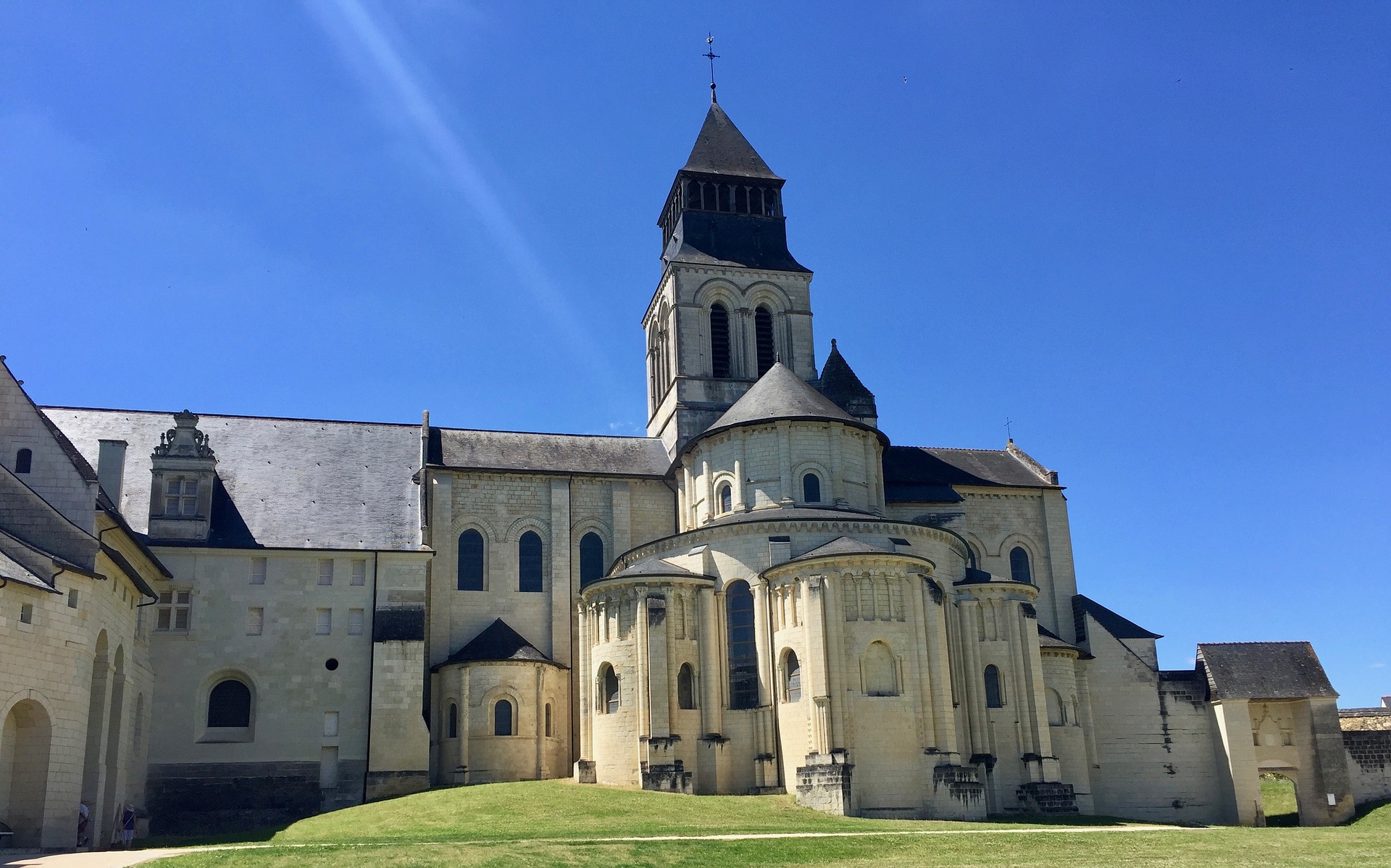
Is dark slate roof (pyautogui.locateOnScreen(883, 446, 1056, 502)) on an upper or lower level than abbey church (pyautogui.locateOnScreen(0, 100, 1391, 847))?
upper

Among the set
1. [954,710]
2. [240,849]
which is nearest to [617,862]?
[240,849]

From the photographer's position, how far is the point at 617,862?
2206 cm

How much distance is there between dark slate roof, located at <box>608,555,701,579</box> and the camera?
38.2 metres

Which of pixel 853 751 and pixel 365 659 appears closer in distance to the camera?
pixel 853 751

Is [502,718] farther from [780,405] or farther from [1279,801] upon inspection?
[1279,801]

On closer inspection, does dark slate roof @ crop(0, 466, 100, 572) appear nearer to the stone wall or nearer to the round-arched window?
the round-arched window

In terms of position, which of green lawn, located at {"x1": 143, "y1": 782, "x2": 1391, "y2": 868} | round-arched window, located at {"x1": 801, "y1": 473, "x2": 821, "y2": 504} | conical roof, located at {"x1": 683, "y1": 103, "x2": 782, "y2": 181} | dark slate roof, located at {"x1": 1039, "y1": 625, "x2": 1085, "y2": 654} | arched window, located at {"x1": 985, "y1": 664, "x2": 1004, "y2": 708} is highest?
conical roof, located at {"x1": 683, "y1": 103, "x2": 782, "y2": 181}

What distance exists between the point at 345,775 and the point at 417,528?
28.9ft

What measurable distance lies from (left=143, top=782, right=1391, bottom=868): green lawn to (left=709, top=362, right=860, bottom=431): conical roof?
520 inches

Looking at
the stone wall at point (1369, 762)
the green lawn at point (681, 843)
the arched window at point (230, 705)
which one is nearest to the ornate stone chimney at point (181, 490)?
the arched window at point (230, 705)

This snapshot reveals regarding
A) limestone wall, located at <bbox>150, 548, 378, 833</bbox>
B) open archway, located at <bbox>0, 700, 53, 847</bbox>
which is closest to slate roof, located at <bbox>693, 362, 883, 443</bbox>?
limestone wall, located at <bbox>150, 548, 378, 833</bbox>

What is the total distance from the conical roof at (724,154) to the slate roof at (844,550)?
80.0 ft

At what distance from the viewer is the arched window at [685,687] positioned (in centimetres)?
3759

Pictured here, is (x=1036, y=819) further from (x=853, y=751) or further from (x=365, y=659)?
(x=365, y=659)
